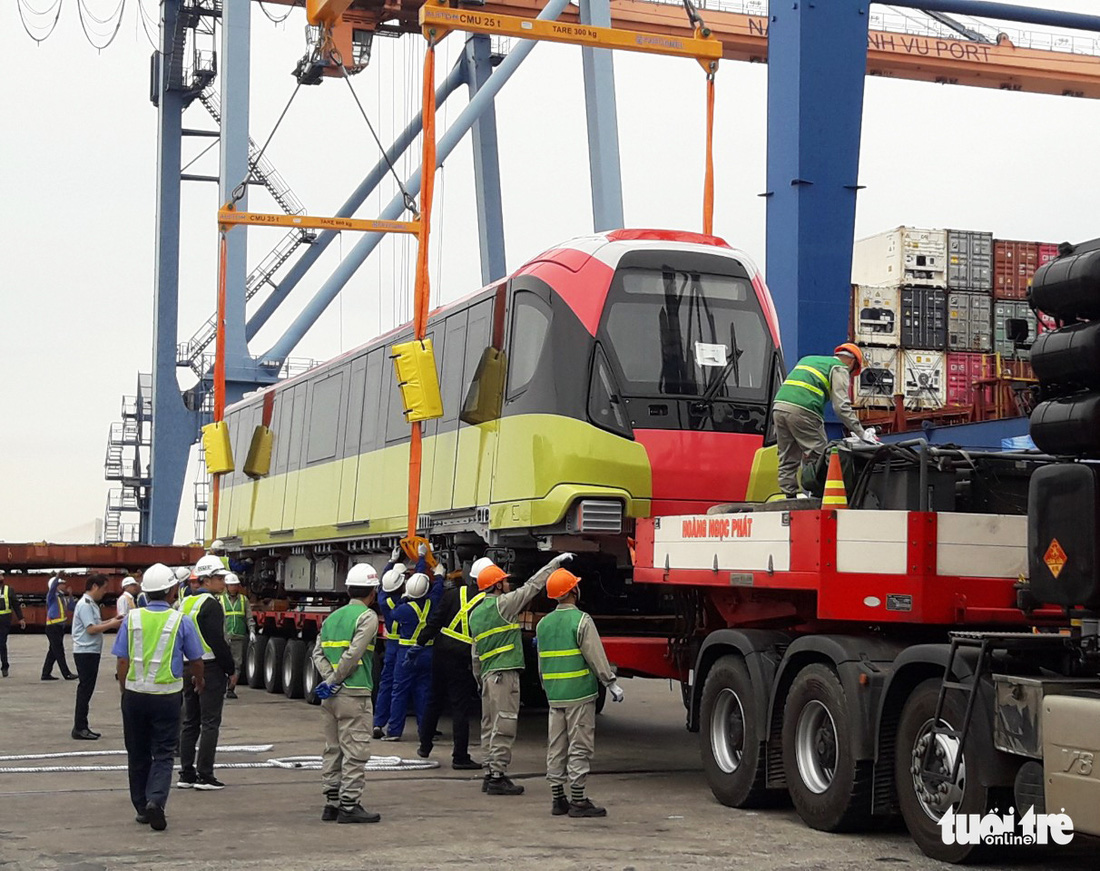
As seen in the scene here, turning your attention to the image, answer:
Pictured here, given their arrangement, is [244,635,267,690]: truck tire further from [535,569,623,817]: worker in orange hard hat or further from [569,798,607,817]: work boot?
[569,798,607,817]: work boot

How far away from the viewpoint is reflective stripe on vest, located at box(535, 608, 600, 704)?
10523 mm

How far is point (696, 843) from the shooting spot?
30.7 feet

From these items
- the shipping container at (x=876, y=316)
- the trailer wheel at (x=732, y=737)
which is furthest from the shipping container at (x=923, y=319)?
the trailer wheel at (x=732, y=737)

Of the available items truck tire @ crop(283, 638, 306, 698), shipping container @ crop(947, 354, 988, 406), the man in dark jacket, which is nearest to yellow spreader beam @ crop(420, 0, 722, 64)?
the man in dark jacket

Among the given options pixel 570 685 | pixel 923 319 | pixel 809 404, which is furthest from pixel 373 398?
pixel 923 319

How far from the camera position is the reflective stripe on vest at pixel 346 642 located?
406 inches

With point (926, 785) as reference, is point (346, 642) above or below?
above

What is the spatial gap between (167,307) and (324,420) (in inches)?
1052

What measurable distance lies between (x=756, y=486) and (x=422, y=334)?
380 cm

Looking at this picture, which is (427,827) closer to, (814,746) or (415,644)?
(814,746)

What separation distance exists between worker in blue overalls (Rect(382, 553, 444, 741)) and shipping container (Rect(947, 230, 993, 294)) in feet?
69.5

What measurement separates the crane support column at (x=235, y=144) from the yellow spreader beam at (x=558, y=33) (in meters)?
20.3

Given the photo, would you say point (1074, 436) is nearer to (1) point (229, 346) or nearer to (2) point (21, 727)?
(2) point (21, 727)

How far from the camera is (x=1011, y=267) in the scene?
111 feet
